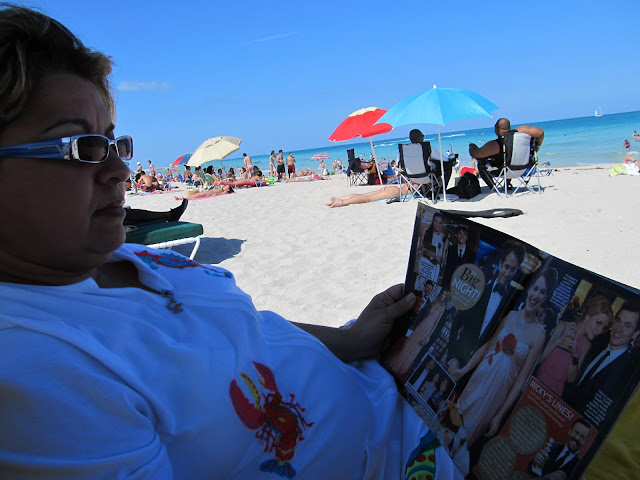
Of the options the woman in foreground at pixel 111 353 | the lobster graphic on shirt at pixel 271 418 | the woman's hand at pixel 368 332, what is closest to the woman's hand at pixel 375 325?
the woman's hand at pixel 368 332

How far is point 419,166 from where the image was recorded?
8570 mm

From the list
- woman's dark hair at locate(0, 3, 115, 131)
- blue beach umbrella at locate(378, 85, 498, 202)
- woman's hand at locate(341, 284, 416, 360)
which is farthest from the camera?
blue beach umbrella at locate(378, 85, 498, 202)

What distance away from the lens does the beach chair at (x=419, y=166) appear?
845 cm

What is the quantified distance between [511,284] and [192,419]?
30.2 inches

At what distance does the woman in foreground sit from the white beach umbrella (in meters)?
17.3

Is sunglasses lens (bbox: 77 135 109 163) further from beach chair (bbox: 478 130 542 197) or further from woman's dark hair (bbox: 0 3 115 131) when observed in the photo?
beach chair (bbox: 478 130 542 197)

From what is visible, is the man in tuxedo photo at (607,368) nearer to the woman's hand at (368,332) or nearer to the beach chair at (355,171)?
the woman's hand at (368,332)

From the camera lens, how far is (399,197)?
893 centimetres

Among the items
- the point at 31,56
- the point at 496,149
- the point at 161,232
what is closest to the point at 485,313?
the point at 31,56

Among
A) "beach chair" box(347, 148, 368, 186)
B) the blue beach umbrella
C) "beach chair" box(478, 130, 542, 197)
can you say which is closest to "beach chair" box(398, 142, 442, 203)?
the blue beach umbrella

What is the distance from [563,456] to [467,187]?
8.36 meters

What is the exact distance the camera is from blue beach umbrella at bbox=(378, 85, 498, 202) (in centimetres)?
820

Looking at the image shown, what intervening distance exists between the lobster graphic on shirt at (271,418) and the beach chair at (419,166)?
25.4ft

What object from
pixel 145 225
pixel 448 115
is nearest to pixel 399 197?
pixel 448 115
